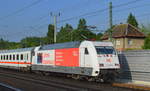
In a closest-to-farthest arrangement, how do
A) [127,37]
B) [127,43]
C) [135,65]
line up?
[135,65]
[127,37]
[127,43]

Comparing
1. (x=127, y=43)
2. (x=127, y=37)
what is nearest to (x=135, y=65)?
(x=127, y=37)

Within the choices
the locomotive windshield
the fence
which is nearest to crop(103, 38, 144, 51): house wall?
the fence

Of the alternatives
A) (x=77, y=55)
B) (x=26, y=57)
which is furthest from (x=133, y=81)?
(x=26, y=57)

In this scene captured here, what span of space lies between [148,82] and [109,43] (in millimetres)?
4239

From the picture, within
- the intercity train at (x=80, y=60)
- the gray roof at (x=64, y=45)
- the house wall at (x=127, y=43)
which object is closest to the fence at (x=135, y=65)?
the intercity train at (x=80, y=60)

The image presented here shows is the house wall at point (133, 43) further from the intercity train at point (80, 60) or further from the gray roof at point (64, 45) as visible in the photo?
the gray roof at point (64, 45)

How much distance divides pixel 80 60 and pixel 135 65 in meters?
4.13

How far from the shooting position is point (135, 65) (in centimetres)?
1983

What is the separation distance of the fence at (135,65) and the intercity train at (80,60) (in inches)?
46.1

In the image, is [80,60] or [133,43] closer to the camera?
[80,60]

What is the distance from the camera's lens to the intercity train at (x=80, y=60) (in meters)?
19.2

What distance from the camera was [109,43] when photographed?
67.9 ft

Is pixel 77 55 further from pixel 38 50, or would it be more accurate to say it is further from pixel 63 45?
pixel 38 50

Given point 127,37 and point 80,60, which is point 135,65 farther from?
point 127,37
